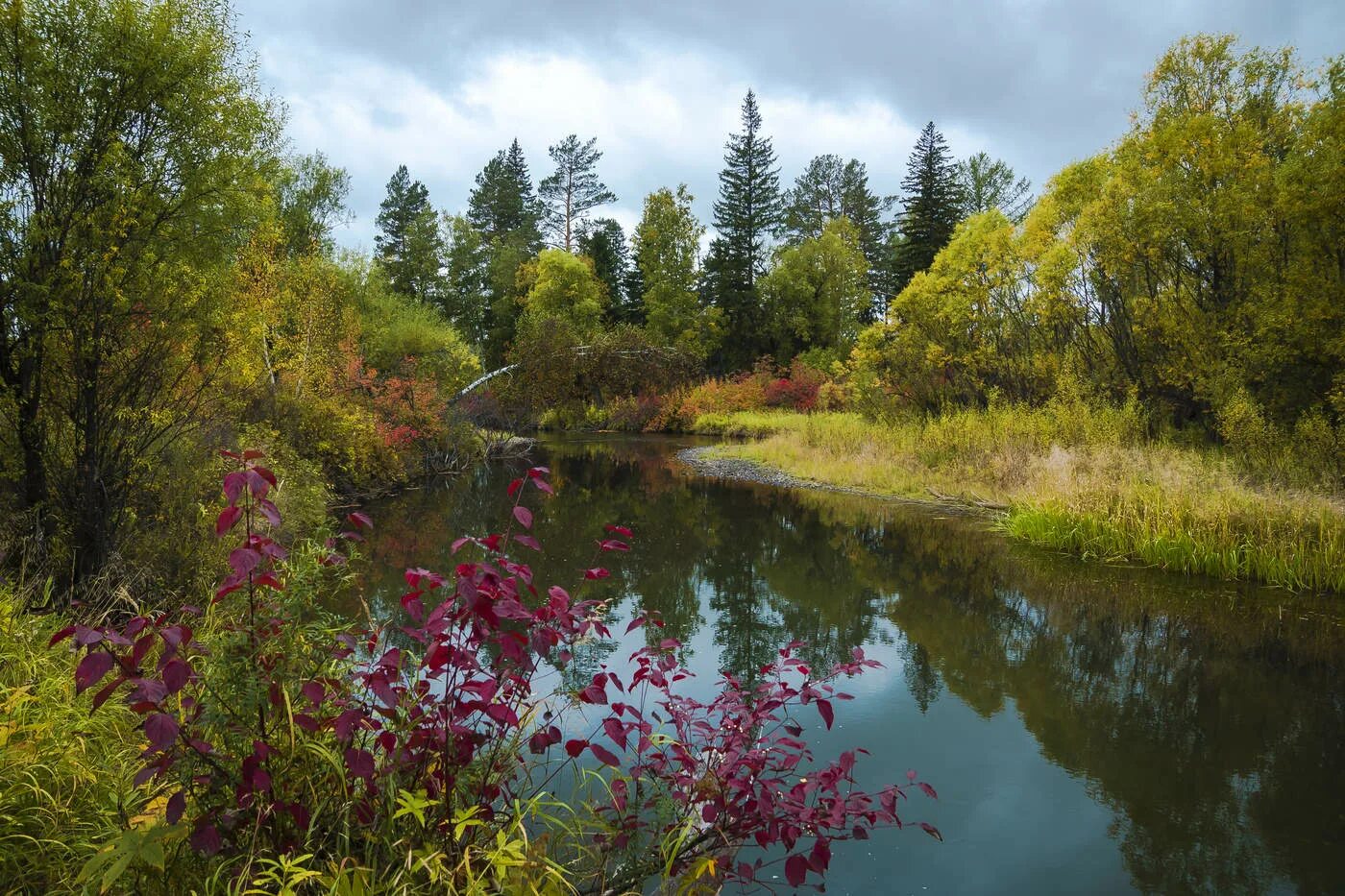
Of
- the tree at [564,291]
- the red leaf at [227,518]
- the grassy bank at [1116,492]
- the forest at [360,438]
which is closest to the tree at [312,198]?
the forest at [360,438]

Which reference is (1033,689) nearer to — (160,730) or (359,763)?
(359,763)

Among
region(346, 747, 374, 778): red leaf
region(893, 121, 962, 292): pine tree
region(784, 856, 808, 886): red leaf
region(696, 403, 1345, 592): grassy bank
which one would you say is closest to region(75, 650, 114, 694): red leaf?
region(346, 747, 374, 778): red leaf

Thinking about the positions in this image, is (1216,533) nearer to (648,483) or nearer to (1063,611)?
(1063,611)

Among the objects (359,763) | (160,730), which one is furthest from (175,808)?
(359,763)

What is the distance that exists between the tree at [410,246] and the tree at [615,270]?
30.7ft

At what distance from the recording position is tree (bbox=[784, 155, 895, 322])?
49.5 meters

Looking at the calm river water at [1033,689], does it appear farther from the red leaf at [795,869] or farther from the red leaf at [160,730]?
the red leaf at [160,730]

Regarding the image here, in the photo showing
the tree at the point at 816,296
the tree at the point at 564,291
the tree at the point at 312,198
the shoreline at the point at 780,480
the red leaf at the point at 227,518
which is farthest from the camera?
the tree at the point at 816,296

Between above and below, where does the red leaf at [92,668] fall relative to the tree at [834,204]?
below

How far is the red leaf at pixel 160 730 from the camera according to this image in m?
1.73

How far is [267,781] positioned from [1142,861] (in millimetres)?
3547

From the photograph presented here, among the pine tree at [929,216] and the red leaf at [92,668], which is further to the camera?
the pine tree at [929,216]

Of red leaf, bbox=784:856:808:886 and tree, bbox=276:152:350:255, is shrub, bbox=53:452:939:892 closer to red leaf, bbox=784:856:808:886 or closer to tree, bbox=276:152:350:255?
red leaf, bbox=784:856:808:886

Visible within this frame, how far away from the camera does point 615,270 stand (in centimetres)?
4706
